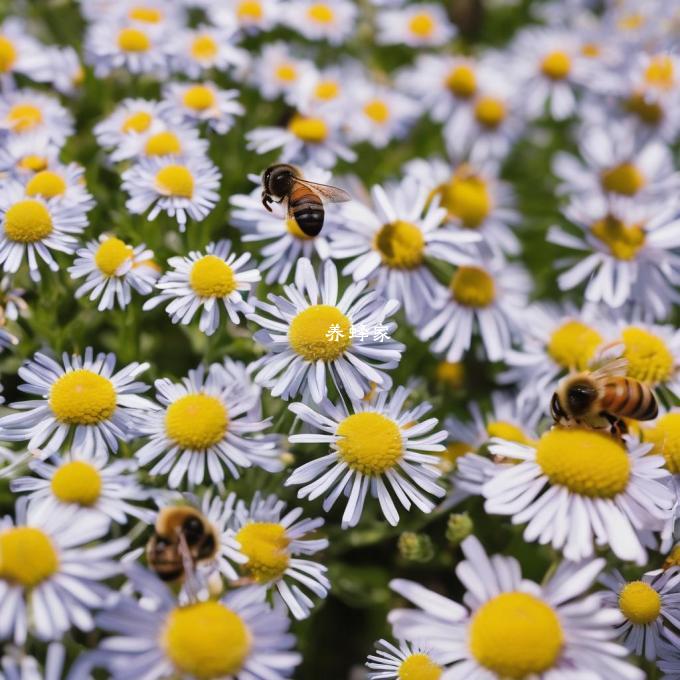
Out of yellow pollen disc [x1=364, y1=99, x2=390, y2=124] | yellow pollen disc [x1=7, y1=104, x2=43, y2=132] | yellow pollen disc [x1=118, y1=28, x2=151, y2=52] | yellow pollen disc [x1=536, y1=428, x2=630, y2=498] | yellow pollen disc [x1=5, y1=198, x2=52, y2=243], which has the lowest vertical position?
yellow pollen disc [x1=536, y1=428, x2=630, y2=498]

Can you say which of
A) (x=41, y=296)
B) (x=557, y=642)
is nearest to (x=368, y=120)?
(x=41, y=296)

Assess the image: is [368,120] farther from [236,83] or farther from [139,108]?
[139,108]

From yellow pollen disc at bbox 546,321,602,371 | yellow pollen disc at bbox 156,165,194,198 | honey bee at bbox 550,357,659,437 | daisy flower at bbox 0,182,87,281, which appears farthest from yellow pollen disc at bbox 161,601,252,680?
yellow pollen disc at bbox 546,321,602,371

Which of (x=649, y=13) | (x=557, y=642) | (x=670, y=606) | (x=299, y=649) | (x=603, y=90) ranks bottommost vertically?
(x=299, y=649)

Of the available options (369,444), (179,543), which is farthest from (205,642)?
(369,444)

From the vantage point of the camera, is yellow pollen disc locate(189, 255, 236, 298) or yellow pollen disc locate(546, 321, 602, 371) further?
yellow pollen disc locate(546, 321, 602, 371)

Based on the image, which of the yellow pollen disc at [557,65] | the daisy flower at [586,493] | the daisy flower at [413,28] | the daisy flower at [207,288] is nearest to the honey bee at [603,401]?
the daisy flower at [586,493]

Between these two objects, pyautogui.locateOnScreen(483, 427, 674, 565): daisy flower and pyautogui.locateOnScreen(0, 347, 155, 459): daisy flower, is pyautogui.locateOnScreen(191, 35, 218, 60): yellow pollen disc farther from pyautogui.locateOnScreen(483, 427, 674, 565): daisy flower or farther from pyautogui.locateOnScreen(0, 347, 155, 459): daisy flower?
pyautogui.locateOnScreen(483, 427, 674, 565): daisy flower
